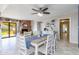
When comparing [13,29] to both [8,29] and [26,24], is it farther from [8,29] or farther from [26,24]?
[26,24]

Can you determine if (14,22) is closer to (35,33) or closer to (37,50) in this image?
(35,33)

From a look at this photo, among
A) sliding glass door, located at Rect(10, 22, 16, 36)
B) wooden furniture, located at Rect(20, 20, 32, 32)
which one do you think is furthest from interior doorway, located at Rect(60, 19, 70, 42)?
sliding glass door, located at Rect(10, 22, 16, 36)

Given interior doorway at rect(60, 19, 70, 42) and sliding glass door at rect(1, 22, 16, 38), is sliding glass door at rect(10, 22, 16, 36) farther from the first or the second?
interior doorway at rect(60, 19, 70, 42)

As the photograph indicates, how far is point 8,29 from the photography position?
3506 millimetres

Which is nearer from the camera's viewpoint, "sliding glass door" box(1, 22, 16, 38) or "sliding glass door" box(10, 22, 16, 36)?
"sliding glass door" box(1, 22, 16, 38)

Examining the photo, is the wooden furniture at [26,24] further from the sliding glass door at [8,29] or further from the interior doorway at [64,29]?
the interior doorway at [64,29]

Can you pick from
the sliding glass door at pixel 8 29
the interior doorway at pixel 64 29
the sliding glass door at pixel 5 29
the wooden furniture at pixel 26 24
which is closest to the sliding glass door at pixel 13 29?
the sliding glass door at pixel 8 29

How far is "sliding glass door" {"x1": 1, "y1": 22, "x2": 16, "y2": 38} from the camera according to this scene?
11.6 feet

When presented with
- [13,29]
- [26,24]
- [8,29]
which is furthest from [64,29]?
[8,29]

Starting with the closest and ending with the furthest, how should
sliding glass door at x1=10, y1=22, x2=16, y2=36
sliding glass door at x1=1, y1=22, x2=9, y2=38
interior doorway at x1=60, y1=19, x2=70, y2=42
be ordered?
1. sliding glass door at x1=1, y1=22, x2=9, y2=38
2. sliding glass door at x1=10, y1=22, x2=16, y2=36
3. interior doorway at x1=60, y1=19, x2=70, y2=42

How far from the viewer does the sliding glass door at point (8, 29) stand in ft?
11.6
